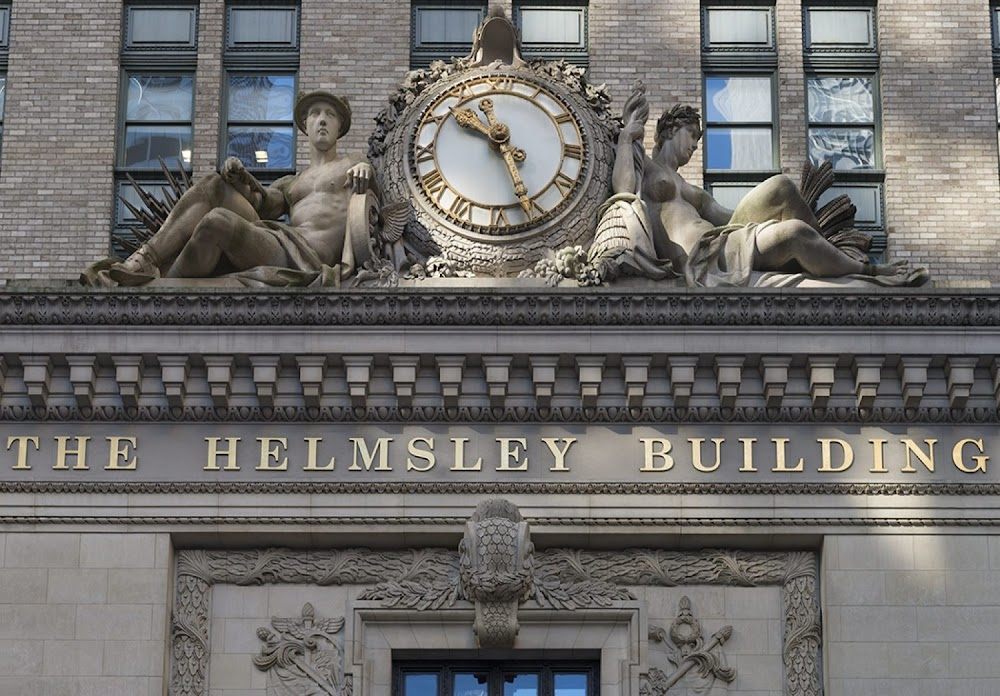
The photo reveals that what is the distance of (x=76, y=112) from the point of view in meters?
31.2

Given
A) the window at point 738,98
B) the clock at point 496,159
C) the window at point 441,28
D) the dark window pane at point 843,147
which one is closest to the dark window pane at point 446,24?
the window at point 441,28

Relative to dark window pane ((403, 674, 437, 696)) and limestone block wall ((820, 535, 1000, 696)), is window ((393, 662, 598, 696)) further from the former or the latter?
limestone block wall ((820, 535, 1000, 696))

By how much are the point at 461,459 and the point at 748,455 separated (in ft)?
10.0

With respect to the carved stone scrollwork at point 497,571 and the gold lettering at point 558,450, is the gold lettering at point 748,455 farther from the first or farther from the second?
the carved stone scrollwork at point 497,571

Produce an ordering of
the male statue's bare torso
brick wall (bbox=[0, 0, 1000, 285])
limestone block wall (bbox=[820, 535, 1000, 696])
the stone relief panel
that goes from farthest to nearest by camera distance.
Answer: brick wall (bbox=[0, 0, 1000, 285])
the male statue's bare torso
the stone relief panel
limestone block wall (bbox=[820, 535, 1000, 696])

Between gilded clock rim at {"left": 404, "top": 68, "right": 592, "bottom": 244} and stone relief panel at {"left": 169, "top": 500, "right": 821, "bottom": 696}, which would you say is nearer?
stone relief panel at {"left": 169, "top": 500, "right": 821, "bottom": 696}

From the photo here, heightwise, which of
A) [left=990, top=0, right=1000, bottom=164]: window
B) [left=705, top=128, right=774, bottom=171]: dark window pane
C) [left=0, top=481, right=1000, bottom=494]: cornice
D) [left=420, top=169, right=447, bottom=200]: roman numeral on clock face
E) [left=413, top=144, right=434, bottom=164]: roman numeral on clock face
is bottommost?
[left=0, top=481, right=1000, bottom=494]: cornice

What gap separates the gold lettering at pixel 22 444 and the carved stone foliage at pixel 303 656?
3.12 meters

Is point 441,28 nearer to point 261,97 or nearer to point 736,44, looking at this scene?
point 261,97

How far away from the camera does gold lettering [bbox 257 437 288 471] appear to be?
27.4 m

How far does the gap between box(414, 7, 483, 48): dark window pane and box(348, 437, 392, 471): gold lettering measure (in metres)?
6.41

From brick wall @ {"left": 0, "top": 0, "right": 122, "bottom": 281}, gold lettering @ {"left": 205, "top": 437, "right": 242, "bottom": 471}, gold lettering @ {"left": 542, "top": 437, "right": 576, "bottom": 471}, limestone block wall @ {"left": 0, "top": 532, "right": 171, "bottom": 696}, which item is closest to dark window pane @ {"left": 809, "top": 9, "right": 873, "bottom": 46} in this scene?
gold lettering @ {"left": 542, "top": 437, "right": 576, "bottom": 471}

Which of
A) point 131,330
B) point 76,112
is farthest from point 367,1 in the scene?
point 131,330

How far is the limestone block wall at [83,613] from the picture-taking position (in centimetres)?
2656
